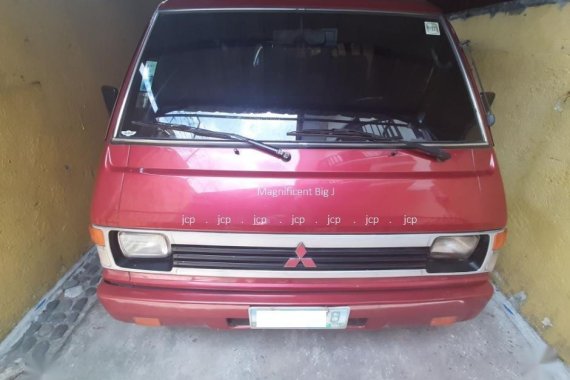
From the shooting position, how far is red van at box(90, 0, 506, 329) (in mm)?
1584

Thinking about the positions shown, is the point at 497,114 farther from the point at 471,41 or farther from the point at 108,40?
the point at 108,40

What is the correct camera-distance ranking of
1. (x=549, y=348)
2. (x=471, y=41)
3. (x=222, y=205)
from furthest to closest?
(x=471, y=41)
(x=549, y=348)
(x=222, y=205)

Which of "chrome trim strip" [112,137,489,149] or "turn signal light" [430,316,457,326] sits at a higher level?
"chrome trim strip" [112,137,489,149]

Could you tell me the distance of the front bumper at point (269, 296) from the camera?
170 centimetres

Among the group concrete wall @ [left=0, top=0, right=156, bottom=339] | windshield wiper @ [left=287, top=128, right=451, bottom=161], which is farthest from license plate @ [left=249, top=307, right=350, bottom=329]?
concrete wall @ [left=0, top=0, right=156, bottom=339]

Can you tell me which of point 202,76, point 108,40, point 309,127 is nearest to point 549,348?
point 309,127

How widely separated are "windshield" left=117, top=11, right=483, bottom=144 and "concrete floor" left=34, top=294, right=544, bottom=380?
4.29 ft

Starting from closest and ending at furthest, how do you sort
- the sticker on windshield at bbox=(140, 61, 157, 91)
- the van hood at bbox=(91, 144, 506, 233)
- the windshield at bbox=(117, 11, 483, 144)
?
the van hood at bbox=(91, 144, 506, 233), the windshield at bbox=(117, 11, 483, 144), the sticker on windshield at bbox=(140, 61, 157, 91)

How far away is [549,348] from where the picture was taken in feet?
7.13

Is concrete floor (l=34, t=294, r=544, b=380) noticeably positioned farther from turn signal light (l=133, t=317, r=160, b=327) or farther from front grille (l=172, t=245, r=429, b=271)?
front grille (l=172, t=245, r=429, b=271)

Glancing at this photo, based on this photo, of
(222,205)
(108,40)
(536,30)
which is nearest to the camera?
(222,205)

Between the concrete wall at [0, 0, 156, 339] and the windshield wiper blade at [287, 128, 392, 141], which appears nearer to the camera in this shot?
the windshield wiper blade at [287, 128, 392, 141]

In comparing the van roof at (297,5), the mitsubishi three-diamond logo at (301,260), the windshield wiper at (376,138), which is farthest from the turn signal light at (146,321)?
the van roof at (297,5)

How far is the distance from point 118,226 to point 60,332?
4.07ft
